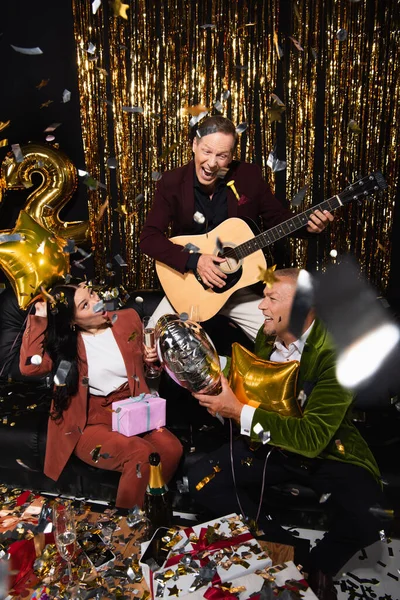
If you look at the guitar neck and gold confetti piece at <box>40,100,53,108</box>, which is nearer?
the guitar neck

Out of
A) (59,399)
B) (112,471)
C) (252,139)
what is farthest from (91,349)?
(252,139)

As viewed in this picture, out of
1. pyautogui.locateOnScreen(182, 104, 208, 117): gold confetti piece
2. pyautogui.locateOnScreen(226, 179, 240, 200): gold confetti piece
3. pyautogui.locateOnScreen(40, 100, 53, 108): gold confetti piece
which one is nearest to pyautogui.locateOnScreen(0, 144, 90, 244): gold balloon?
pyautogui.locateOnScreen(40, 100, 53, 108): gold confetti piece

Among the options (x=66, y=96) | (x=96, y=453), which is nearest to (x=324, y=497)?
(x=96, y=453)

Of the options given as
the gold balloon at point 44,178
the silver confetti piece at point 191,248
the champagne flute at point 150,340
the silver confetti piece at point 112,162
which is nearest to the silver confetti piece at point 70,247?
the gold balloon at point 44,178

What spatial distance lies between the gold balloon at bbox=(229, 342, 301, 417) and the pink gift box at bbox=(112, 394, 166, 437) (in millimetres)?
471

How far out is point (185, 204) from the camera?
2.63 meters

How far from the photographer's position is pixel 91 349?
2.34 metres

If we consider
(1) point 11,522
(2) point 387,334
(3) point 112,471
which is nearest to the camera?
(1) point 11,522

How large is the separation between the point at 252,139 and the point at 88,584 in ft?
9.09

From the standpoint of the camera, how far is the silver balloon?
5.67 feet

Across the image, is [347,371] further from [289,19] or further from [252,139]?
[289,19]

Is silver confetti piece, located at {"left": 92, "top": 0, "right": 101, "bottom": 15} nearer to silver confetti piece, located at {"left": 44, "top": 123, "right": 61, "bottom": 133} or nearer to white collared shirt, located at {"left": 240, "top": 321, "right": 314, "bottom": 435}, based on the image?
silver confetti piece, located at {"left": 44, "top": 123, "right": 61, "bottom": 133}

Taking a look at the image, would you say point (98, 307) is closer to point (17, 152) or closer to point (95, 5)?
point (17, 152)

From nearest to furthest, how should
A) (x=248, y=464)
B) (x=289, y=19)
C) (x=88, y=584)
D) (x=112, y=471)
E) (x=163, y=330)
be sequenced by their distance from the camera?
(x=88, y=584)
(x=163, y=330)
(x=248, y=464)
(x=112, y=471)
(x=289, y=19)
